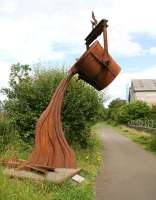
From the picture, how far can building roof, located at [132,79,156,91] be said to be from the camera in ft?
317

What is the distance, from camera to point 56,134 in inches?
455

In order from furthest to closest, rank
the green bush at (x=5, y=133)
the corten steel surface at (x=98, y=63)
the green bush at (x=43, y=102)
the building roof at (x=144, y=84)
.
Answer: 1. the building roof at (x=144, y=84)
2. the green bush at (x=43, y=102)
3. the green bush at (x=5, y=133)
4. the corten steel surface at (x=98, y=63)

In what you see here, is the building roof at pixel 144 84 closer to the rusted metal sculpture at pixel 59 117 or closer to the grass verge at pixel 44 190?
the rusted metal sculpture at pixel 59 117

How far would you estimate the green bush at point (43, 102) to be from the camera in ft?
57.2

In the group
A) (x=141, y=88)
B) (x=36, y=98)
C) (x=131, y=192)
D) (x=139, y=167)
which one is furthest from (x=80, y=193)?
(x=141, y=88)

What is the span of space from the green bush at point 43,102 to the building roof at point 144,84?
7722 centimetres

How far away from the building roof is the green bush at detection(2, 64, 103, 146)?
77.2 meters

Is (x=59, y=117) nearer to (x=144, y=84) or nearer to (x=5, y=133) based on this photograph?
(x=5, y=133)

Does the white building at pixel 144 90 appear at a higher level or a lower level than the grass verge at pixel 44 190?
higher

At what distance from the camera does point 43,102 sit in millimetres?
17484

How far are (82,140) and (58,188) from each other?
10.6 m

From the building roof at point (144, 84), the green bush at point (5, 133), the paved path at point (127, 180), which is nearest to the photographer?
the paved path at point (127, 180)

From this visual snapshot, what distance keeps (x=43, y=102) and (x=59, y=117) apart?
585cm

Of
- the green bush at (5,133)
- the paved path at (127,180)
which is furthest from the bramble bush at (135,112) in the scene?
the green bush at (5,133)
